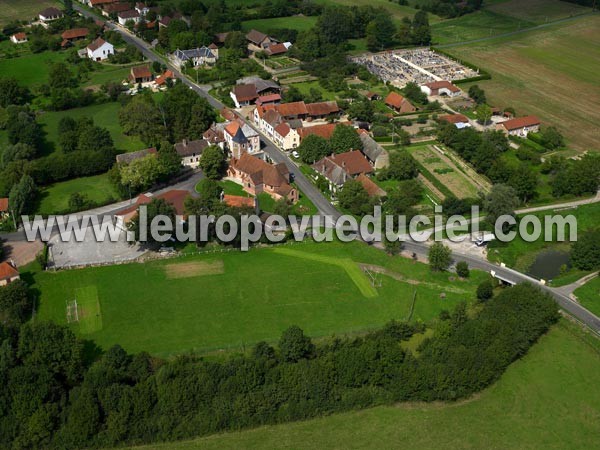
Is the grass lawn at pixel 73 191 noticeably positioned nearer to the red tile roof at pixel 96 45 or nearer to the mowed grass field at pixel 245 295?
the mowed grass field at pixel 245 295

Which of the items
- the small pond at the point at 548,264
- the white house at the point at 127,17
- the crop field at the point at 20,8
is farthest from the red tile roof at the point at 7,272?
the crop field at the point at 20,8

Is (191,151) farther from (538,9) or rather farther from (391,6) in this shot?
(538,9)

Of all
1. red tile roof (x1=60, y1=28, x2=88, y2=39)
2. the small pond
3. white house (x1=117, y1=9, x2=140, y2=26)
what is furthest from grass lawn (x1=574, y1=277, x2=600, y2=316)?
white house (x1=117, y1=9, x2=140, y2=26)

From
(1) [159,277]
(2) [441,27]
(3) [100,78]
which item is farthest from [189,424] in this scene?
(2) [441,27]

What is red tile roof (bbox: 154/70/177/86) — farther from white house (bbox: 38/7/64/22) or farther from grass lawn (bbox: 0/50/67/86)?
white house (bbox: 38/7/64/22)

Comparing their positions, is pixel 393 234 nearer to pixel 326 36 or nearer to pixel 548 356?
pixel 548 356

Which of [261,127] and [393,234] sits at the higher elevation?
[261,127]
